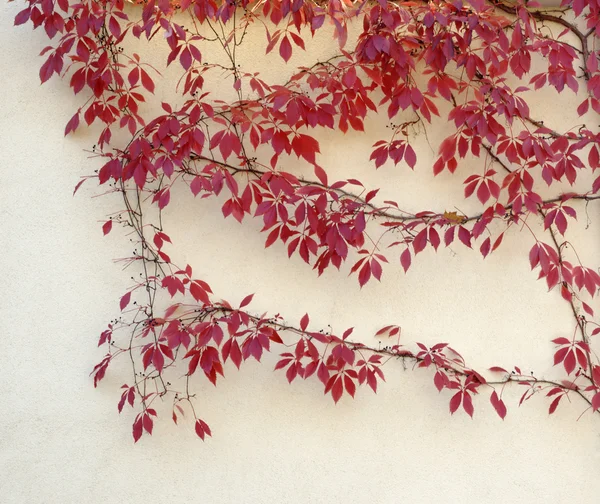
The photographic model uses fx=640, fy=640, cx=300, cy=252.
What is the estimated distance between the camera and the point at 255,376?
9.17 feet

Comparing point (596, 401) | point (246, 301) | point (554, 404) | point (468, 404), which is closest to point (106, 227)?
point (246, 301)

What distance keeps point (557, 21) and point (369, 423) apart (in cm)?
199

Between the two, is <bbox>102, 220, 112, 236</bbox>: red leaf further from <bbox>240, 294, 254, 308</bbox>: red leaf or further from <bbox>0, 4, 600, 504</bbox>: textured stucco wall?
<bbox>240, 294, 254, 308</bbox>: red leaf

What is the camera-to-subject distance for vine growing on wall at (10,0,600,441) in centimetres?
266

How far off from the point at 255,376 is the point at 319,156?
1011mm

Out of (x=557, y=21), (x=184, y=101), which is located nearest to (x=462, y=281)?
(x=557, y=21)

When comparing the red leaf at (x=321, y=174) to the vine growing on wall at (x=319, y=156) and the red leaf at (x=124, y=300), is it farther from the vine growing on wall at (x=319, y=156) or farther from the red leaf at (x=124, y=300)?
the red leaf at (x=124, y=300)

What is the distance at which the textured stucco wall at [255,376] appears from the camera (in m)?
2.74

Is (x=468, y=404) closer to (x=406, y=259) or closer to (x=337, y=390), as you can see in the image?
(x=337, y=390)

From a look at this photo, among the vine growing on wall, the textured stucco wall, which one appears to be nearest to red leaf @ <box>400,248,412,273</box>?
the vine growing on wall

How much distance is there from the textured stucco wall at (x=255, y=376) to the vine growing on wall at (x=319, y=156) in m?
0.07

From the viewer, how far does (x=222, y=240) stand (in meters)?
2.82

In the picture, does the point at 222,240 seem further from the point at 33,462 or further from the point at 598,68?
the point at 598,68

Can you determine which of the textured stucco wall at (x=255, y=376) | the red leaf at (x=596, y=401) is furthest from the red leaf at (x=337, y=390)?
the red leaf at (x=596, y=401)
